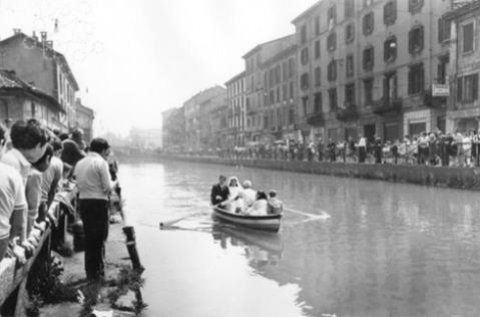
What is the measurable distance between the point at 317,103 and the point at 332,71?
183 inches

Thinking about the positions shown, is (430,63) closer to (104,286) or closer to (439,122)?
(439,122)

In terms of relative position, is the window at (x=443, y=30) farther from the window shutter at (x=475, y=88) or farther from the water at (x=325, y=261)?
the water at (x=325, y=261)

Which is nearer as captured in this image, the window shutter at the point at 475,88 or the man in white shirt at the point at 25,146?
the man in white shirt at the point at 25,146

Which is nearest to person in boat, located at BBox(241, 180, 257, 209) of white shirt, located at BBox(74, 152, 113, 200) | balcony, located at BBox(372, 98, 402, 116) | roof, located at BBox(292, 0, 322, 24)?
white shirt, located at BBox(74, 152, 113, 200)

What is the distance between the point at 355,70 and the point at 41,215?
42.1 metres

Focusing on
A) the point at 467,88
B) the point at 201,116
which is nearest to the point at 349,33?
the point at 467,88

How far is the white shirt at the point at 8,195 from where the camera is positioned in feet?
12.7

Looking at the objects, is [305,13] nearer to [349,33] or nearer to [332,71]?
[332,71]

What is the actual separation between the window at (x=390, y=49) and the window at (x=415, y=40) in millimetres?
1897

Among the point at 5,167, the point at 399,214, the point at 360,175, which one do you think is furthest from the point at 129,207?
the point at 5,167

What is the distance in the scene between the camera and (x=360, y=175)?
32.2m

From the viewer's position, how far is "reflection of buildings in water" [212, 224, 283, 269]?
12.4m

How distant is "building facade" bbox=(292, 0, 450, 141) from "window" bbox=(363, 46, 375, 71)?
8cm

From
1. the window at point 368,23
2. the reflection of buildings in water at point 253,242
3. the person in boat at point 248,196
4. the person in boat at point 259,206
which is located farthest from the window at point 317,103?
the reflection of buildings in water at point 253,242
